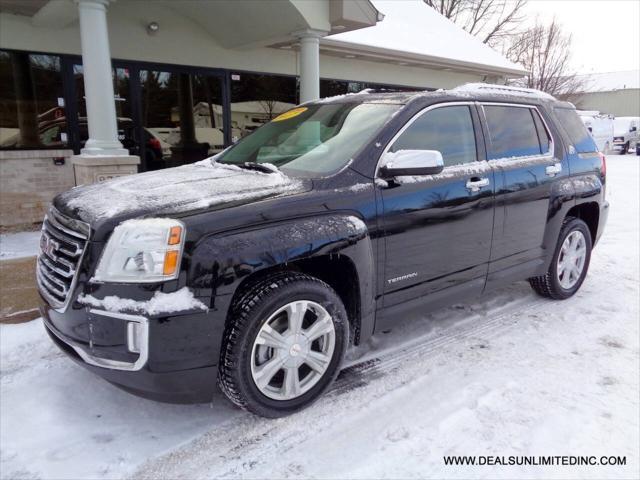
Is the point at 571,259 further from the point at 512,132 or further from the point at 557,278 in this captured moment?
the point at 512,132

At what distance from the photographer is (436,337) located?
3.79m

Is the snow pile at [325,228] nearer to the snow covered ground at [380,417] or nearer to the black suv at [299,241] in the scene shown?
the black suv at [299,241]

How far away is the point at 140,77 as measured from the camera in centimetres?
868

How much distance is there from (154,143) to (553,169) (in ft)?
23.2

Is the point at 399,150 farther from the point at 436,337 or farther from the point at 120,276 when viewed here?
the point at 120,276

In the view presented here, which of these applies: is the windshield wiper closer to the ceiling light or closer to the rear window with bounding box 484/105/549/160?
the rear window with bounding box 484/105/549/160

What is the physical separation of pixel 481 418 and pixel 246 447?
132 cm

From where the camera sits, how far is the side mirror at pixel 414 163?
2965 mm

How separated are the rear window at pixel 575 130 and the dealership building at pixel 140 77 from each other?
4235 mm

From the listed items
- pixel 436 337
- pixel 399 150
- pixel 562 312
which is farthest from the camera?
pixel 562 312

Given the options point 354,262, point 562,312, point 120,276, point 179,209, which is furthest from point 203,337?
point 562,312

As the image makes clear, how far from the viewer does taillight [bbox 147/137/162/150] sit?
29.5 ft

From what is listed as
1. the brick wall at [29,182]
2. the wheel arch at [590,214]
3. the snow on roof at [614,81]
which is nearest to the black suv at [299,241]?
the wheel arch at [590,214]

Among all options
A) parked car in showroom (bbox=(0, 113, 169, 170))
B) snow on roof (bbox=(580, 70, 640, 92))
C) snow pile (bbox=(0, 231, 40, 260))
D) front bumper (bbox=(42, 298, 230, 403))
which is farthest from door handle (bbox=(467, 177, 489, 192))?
snow on roof (bbox=(580, 70, 640, 92))
